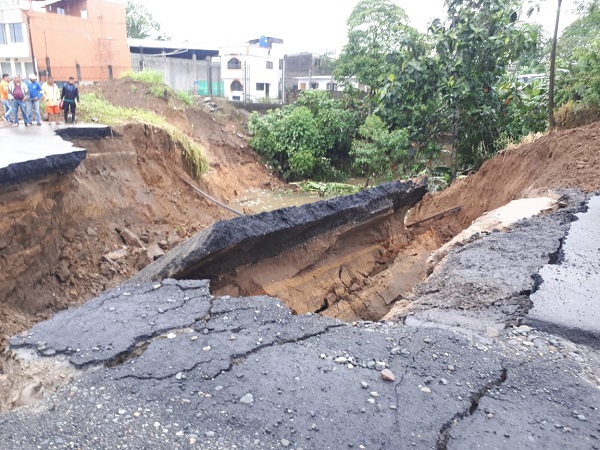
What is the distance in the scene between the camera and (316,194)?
1694 centimetres

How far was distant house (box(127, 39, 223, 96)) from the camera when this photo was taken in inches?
1027

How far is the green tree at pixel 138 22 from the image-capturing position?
39844 mm

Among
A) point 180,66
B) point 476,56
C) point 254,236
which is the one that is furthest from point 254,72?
point 254,236

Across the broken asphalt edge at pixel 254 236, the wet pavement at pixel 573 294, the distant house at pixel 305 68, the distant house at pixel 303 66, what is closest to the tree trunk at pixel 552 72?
the broken asphalt edge at pixel 254 236

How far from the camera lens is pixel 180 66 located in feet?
87.9

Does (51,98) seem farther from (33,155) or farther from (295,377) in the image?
(295,377)

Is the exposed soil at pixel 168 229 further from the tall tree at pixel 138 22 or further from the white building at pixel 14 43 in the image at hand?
the tall tree at pixel 138 22

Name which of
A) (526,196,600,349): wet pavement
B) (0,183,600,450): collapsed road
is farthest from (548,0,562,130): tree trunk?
(0,183,600,450): collapsed road

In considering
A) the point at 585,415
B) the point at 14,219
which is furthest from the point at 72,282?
the point at 585,415

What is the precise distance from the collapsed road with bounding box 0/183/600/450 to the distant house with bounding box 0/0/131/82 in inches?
868

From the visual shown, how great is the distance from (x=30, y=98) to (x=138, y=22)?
1381 inches

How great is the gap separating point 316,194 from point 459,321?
14134mm

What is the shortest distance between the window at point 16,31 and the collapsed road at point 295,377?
24.2m

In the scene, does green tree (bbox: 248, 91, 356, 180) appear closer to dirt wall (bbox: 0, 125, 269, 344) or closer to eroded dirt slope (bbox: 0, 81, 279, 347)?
eroded dirt slope (bbox: 0, 81, 279, 347)
